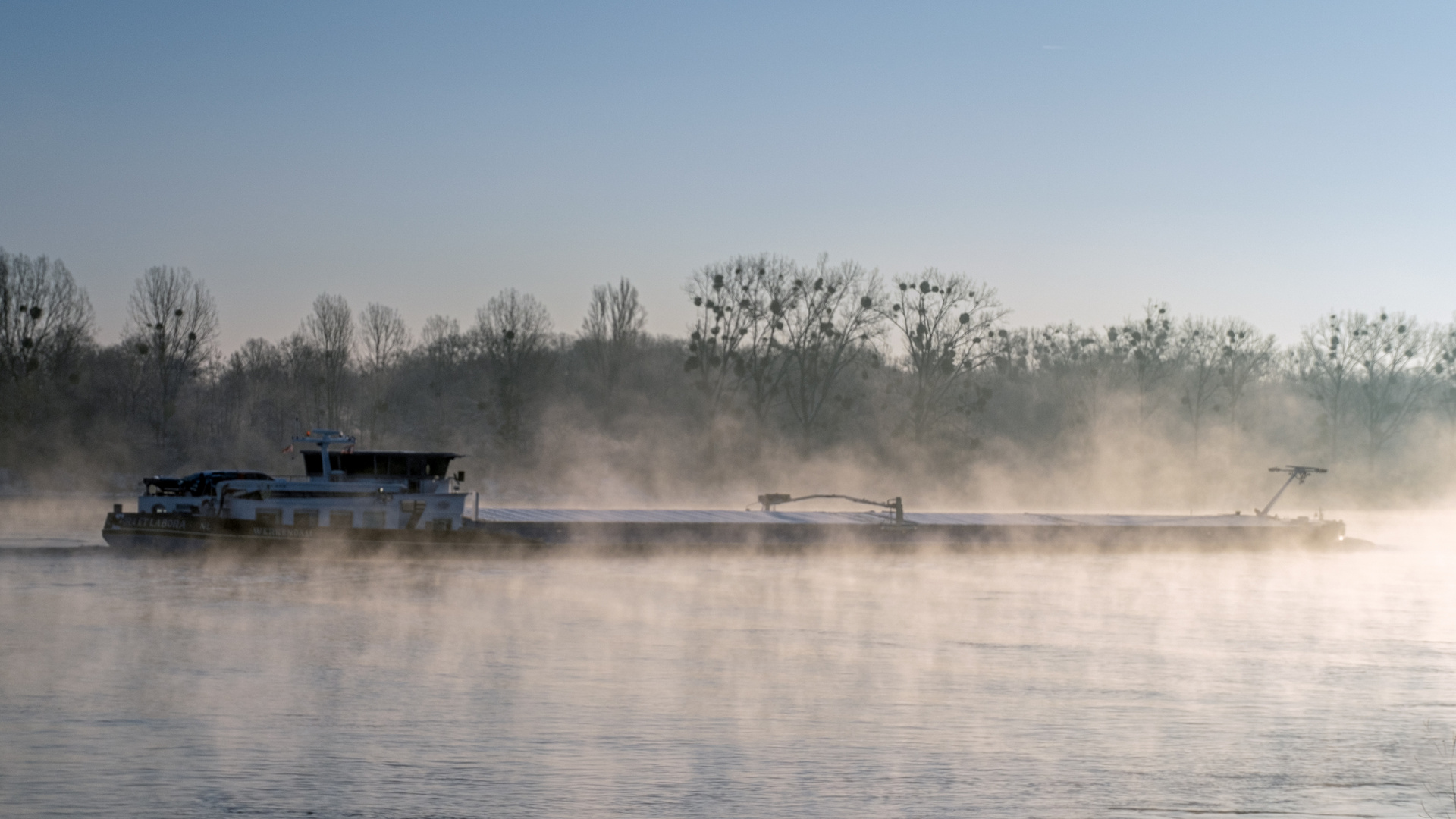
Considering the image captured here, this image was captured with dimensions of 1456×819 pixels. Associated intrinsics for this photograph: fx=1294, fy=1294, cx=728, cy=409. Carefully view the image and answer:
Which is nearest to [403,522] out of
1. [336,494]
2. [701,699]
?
[336,494]

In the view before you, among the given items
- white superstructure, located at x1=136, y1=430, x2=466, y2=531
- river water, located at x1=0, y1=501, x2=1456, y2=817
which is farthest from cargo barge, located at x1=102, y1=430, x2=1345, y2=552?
river water, located at x1=0, y1=501, x2=1456, y2=817

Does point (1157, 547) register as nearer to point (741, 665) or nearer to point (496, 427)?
point (741, 665)

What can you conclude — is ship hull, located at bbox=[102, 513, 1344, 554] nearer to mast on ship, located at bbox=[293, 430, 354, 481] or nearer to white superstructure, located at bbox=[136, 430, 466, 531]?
white superstructure, located at bbox=[136, 430, 466, 531]

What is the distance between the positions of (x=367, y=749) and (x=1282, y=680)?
17.6 m

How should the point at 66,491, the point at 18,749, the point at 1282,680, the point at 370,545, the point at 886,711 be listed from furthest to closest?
1. the point at 66,491
2. the point at 370,545
3. the point at 1282,680
4. the point at 886,711
5. the point at 18,749

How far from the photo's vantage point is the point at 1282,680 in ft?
83.8

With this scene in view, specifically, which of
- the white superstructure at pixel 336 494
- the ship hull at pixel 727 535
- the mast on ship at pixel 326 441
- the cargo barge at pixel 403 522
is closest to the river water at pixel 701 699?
the ship hull at pixel 727 535

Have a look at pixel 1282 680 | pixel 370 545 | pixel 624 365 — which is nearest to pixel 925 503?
pixel 624 365

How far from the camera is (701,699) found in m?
22.2

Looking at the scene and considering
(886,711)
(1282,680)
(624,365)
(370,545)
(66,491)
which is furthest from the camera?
(624,365)

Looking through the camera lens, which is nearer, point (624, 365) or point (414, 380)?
point (624, 365)

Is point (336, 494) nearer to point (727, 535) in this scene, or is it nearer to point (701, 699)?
point (727, 535)

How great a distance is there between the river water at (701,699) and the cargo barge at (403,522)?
6456 millimetres

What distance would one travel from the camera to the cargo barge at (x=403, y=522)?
48406mm
